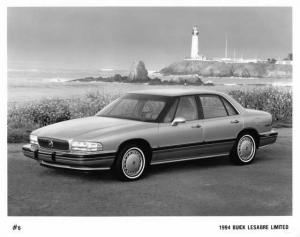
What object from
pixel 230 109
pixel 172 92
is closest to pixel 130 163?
pixel 172 92

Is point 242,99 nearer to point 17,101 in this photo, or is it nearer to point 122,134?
point 17,101

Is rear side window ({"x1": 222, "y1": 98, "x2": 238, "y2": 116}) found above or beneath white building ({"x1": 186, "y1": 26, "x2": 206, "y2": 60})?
beneath

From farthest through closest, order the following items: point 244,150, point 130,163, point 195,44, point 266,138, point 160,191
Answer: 1. point 195,44
2. point 266,138
3. point 244,150
4. point 130,163
5. point 160,191

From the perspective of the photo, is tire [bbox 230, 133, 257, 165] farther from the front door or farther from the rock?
the rock

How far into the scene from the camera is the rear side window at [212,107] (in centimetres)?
1050

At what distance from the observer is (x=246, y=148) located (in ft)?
36.0

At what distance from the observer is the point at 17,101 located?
43.4 ft

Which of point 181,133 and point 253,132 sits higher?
point 181,133

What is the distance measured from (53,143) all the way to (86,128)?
0.55 meters

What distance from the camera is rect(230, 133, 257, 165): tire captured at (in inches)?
427

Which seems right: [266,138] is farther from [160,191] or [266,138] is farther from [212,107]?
[160,191]

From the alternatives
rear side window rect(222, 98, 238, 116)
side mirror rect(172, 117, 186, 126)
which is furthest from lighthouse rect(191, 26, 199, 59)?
side mirror rect(172, 117, 186, 126)

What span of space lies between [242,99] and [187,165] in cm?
577

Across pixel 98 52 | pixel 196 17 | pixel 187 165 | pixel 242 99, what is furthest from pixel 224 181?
pixel 242 99
